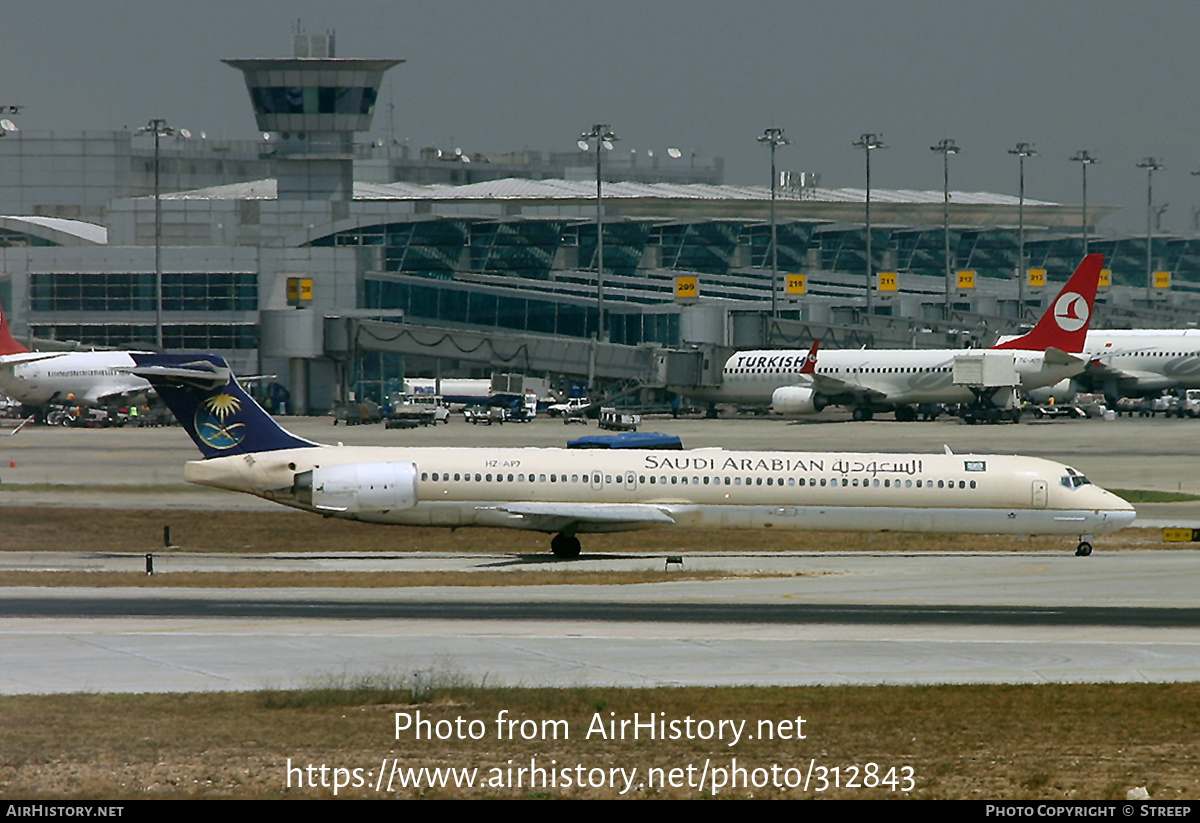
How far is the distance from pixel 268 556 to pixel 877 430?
171 feet

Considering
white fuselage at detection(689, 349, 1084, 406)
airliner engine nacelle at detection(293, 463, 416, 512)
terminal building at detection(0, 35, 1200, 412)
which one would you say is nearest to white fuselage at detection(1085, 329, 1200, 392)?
white fuselage at detection(689, 349, 1084, 406)

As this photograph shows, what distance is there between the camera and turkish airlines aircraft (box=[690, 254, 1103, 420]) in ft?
329

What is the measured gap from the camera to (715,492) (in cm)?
4909

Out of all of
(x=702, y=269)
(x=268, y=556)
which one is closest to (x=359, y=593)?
(x=268, y=556)

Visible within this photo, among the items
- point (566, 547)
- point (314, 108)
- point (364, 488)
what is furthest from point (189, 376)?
point (314, 108)

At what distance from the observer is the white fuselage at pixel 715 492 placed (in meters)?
49.1

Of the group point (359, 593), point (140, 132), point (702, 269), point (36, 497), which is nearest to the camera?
point (359, 593)

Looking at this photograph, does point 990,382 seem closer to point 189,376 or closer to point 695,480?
point 695,480

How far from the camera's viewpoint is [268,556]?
50625mm

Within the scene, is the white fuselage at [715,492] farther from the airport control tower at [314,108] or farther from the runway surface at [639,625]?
the airport control tower at [314,108]

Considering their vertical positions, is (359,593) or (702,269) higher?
(702,269)
